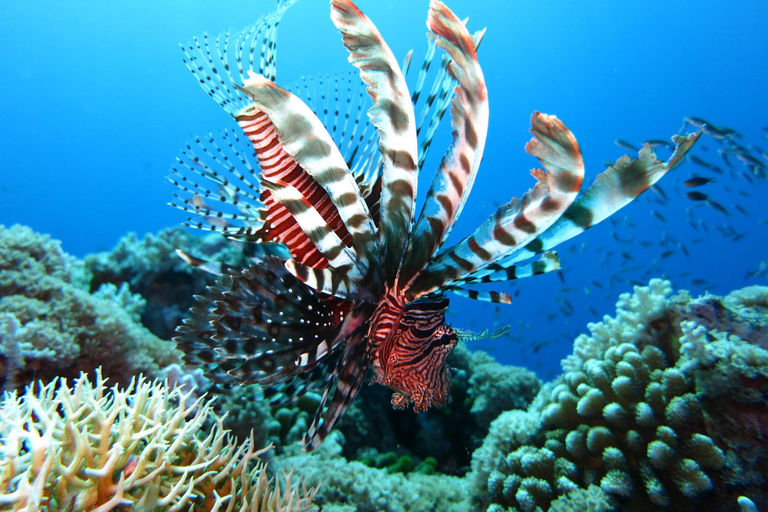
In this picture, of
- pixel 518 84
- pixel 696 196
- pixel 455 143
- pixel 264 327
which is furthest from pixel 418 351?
pixel 518 84

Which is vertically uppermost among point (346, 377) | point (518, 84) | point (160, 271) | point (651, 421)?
point (518, 84)

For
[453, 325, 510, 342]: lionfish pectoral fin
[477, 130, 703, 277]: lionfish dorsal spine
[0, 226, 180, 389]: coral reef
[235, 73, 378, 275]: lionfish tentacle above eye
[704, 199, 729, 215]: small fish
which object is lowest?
[0, 226, 180, 389]: coral reef

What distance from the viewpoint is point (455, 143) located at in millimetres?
1400

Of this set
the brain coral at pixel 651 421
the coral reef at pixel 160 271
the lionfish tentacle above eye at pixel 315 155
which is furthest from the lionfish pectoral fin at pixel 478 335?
the coral reef at pixel 160 271

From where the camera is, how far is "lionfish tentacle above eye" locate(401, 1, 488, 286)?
46.2 inches

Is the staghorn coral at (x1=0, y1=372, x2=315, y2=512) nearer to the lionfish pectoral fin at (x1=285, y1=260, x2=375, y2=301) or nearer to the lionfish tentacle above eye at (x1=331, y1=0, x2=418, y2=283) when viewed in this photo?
the lionfish pectoral fin at (x1=285, y1=260, x2=375, y2=301)

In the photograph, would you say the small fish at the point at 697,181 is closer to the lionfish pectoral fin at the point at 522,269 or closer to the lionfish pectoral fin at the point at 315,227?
the lionfish pectoral fin at the point at 522,269

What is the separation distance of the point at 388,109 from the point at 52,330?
9.43ft

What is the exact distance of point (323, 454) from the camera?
12.4 feet

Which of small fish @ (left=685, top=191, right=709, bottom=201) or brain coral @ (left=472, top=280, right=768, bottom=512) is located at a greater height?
small fish @ (left=685, top=191, right=709, bottom=201)

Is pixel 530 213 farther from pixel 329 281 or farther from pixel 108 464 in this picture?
pixel 108 464

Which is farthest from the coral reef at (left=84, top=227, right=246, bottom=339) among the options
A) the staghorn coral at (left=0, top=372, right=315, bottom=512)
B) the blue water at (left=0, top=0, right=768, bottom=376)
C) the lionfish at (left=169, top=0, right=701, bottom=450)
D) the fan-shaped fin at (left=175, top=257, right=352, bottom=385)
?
the blue water at (left=0, top=0, right=768, bottom=376)

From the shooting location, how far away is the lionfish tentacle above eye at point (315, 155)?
4.08ft

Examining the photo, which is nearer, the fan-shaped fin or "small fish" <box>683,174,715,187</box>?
the fan-shaped fin
